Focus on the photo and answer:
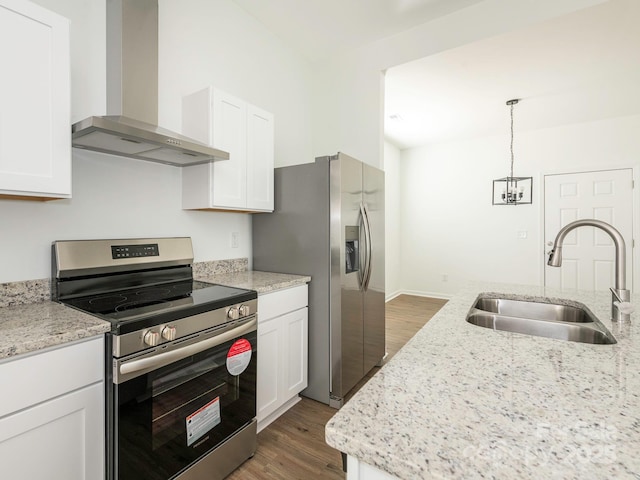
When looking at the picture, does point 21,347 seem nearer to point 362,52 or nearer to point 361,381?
point 361,381

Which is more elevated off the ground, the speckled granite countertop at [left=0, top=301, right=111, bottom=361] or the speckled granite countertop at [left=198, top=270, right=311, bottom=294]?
the speckled granite countertop at [left=198, top=270, right=311, bottom=294]

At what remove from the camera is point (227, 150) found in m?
2.09

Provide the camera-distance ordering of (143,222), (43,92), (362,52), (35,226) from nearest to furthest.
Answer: (43,92) → (35,226) → (143,222) → (362,52)

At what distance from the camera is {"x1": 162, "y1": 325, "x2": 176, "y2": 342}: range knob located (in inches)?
50.6

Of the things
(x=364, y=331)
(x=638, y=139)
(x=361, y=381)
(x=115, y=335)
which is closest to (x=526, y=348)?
(x=115, y=335)

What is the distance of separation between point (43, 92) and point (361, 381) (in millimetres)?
2628

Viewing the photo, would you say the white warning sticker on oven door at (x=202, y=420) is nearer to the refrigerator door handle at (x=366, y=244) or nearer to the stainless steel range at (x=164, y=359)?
the stainless steel range at (x=164, y=359)

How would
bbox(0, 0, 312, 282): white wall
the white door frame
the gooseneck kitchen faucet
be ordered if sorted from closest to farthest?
the gooseneck kitchen faucet
bbox(0, 0, 312, 282): white wall
the white door frame

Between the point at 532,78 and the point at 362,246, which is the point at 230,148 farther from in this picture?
the point at 532,78

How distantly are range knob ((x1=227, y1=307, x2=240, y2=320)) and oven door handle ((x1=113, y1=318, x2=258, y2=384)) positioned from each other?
57 millimetres

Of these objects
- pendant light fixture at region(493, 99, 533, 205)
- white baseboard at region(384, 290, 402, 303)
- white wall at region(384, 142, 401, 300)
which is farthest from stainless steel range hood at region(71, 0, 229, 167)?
pendant light fixture at region(493, 99, 533, 205)

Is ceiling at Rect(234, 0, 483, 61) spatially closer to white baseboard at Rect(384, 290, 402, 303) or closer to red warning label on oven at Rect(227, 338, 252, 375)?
red warning label on oven at Rect(227, 338, 252, 375)

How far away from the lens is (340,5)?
253 cm

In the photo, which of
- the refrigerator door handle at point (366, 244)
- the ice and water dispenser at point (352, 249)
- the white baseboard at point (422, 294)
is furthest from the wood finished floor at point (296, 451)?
the white baseboard at point (422, 294)
